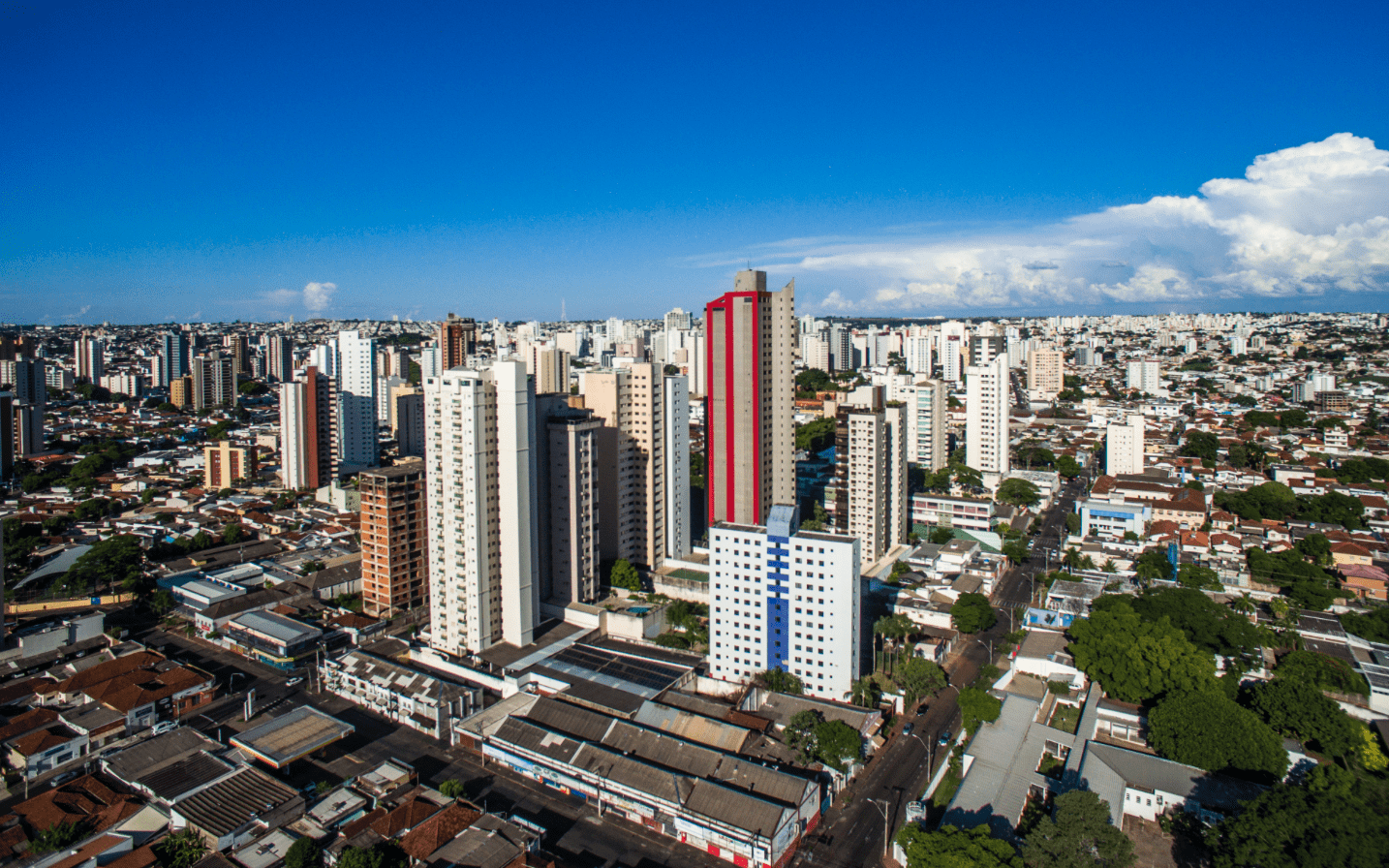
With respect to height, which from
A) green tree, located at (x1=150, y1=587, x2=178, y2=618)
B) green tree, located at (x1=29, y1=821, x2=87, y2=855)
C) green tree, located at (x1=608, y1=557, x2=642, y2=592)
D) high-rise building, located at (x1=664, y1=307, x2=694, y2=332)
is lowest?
green tree, located at (x1=29, y1=821, x2=87, y2=855)

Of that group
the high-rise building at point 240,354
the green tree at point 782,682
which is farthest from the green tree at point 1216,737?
the high-rise building at point 240,354

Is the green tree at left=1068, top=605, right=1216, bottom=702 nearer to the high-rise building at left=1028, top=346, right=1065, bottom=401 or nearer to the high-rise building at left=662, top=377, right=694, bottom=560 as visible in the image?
the high-rise building at left=662, top=377, right=694, bottom=560

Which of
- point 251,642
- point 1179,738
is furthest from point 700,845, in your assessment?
point 251,642

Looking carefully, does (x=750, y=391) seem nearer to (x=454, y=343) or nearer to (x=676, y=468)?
(x=676, y=468)

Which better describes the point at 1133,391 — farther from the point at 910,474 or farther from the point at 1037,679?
the point at 1037,679

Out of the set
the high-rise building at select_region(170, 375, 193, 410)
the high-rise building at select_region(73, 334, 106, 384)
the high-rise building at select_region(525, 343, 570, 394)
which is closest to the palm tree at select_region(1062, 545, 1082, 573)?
the high-rise building at select_region(525, 343, 570, 394)

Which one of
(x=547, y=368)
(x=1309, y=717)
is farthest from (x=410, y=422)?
(x=1309, y=717)
